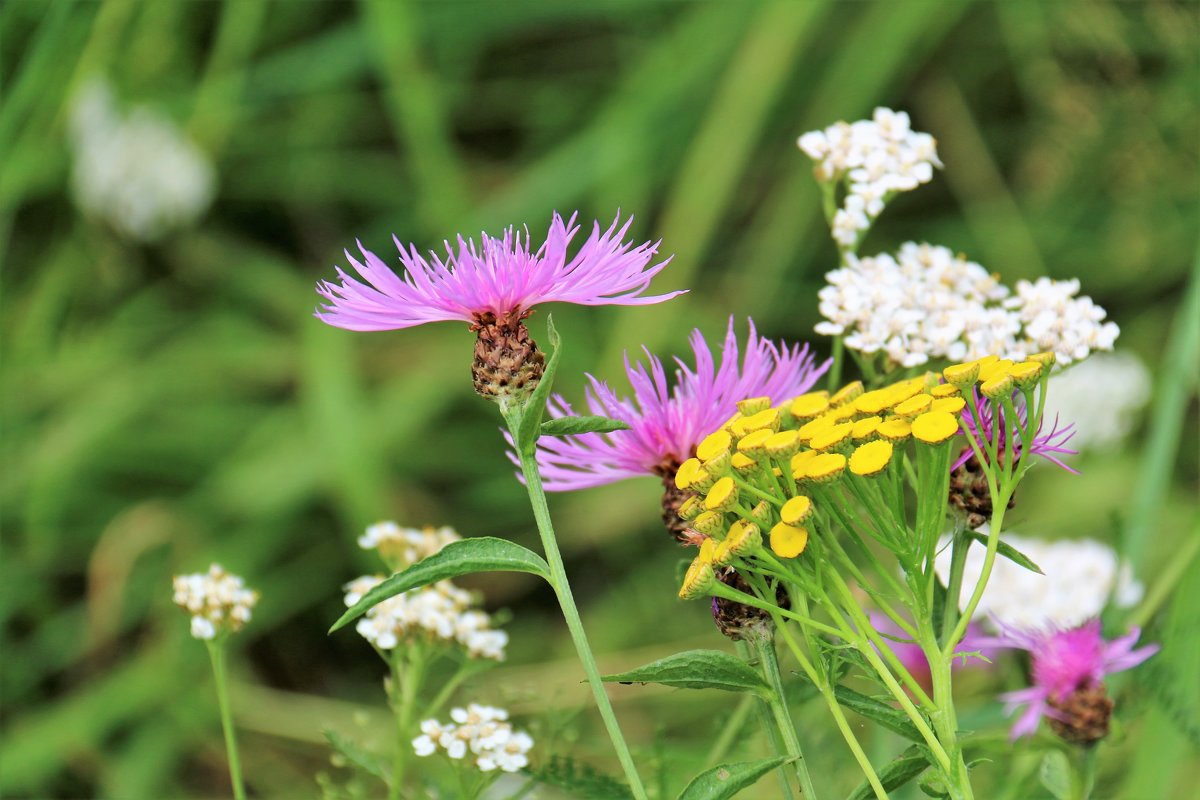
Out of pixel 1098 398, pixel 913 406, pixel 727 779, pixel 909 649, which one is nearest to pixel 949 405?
pixel 913 406

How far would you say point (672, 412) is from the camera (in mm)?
423

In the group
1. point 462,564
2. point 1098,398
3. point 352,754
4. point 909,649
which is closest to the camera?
point 462,564

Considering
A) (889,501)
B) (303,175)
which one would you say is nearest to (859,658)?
(889,501)

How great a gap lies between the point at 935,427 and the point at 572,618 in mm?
101

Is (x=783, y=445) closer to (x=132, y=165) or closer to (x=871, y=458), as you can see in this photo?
(x=871, y=458)

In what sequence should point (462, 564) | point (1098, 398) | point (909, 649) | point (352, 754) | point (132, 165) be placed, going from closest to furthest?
1. point (462, 564)
2. point (352, 754)
3. point (909, 649)
4. point (1098, 398)
5. point (132, 165)

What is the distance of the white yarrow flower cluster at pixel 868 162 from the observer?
18.6 inches

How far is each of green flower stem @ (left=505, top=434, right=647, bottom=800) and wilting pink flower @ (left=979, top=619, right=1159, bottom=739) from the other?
169 millimetres

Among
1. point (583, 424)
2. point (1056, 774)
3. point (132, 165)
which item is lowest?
point (1056, 774)

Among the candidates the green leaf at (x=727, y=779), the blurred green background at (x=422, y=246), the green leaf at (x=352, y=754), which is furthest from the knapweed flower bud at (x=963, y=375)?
the blurred green background at (x=422, y=246)

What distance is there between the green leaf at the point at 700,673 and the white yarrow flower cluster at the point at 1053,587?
0.27 metres

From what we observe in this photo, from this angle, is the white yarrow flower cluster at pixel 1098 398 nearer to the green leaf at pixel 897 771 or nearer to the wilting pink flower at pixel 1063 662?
the wilting pink flower at pixel 1063 662

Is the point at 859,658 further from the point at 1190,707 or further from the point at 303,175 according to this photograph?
the point at 303,175

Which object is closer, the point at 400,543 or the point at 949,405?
the point at 949,405
